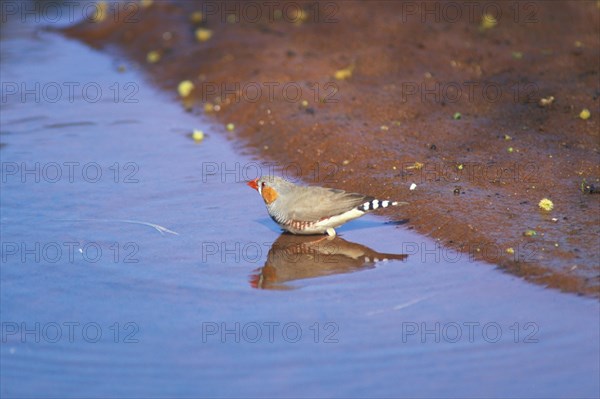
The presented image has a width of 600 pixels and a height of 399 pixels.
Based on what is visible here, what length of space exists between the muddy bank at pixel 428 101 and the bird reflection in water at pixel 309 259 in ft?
1.90

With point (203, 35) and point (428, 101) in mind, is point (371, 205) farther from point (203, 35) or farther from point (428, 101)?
point (203, 35)

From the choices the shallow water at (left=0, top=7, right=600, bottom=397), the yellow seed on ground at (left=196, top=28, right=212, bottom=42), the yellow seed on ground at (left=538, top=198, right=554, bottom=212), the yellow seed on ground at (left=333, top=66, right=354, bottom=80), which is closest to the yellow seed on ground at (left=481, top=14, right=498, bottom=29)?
the yellow seed on ground at (left=333, top=66, right=354, bottom=80)

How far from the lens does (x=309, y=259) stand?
26.0 ft

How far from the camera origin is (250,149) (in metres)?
Result: 10.8

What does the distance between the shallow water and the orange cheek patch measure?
34cm

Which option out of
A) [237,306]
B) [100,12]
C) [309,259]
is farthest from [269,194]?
[100,12]

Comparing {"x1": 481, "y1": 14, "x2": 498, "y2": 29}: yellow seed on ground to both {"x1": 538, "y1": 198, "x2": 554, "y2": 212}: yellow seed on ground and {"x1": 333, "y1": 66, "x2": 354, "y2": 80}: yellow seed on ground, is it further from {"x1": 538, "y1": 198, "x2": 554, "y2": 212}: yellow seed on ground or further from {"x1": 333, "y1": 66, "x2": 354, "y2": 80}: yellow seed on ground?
{"x1": 538, "y1": 198, "x2": 554, "y2": 212}: yellow seed on ground

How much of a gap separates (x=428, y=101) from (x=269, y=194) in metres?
3.56

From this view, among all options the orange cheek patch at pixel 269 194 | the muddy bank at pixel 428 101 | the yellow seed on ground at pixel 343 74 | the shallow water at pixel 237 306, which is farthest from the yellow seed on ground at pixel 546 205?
the yellow seed on ground at pixel 343 74

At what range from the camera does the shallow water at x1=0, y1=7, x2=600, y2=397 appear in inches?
236

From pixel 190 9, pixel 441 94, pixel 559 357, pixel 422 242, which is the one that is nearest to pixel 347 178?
pixel 422 242

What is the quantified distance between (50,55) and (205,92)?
4176mm

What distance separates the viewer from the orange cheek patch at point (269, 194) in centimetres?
827

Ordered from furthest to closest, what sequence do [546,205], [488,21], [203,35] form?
[203,35], [488,21], [546,205]
